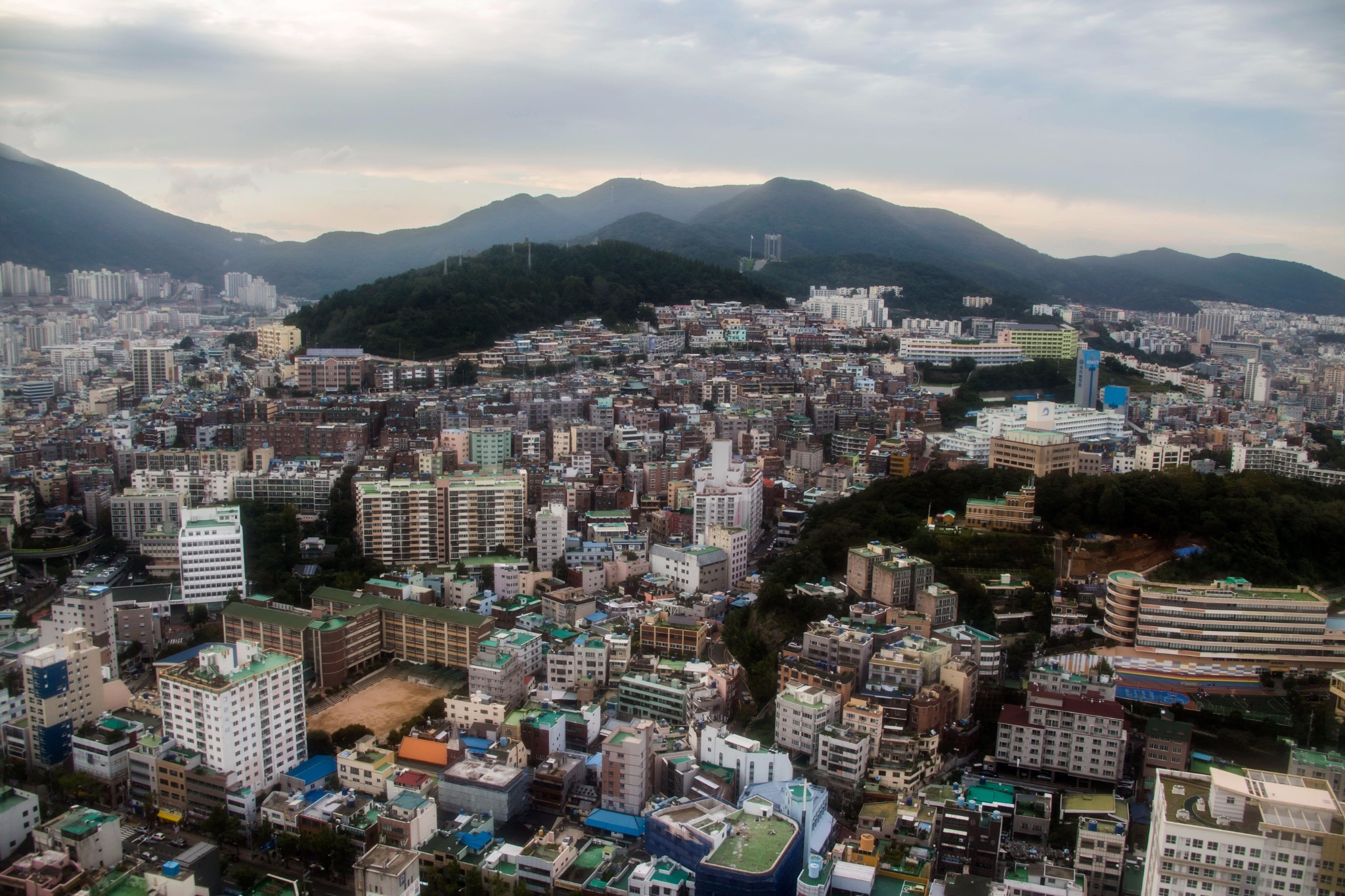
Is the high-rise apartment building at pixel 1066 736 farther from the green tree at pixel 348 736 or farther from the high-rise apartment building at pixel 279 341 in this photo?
the high-rise apartment building at pixel 279 341

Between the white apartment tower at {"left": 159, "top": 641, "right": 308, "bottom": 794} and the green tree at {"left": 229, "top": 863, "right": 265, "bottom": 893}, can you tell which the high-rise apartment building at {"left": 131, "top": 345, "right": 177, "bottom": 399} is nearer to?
the white apartment tower at {"left": 159, "top": 641, "right": 308, "bottom": 794}

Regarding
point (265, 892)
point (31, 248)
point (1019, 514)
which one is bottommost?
point (265, 892)

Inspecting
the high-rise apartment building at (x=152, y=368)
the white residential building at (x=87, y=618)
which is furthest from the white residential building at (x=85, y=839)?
the high-rise apartment building at (x=152, y=368)

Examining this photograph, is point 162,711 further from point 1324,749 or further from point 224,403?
point 224,403

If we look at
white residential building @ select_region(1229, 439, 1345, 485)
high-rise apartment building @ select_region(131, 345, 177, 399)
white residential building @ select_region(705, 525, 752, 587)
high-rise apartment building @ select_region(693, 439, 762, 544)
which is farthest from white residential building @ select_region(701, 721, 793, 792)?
high-rise apartment building @ select_region(131, 345, 177, 399)

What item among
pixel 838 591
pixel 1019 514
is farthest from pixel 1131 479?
pixel 838 591

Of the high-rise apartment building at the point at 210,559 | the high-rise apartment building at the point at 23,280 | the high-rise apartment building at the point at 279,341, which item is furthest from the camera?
the high-rise apartment building at the point at 279,341

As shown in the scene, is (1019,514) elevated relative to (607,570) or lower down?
elevated
